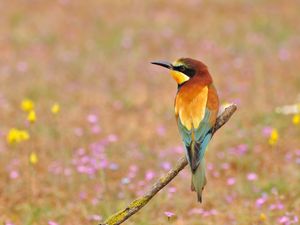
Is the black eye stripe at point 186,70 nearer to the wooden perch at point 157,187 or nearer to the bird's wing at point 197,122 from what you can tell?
the bird's wing at point 197,122

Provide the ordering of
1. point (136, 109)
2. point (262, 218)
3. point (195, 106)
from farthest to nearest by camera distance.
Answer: point (136, 109) → point (262, 218) → point (195, 106)

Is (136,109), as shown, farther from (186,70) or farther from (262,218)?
(186,70)

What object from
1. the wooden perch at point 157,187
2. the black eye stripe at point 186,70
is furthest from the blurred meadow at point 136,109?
the black eye stripe at point 186,70

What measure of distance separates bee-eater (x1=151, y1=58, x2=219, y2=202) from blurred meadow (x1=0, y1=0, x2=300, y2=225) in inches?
23.9

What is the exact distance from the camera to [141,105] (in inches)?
466

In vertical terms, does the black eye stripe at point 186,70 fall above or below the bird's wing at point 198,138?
above

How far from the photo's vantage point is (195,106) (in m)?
4.38

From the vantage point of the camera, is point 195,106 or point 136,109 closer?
point 195,106

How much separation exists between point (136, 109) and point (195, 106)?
287 inches

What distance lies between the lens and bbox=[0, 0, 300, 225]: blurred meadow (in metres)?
7.29

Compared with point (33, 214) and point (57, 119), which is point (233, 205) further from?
point (57, 119)

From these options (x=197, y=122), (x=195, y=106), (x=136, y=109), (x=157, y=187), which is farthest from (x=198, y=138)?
(x=136, y=109)

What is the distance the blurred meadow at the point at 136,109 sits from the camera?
7.29 metres

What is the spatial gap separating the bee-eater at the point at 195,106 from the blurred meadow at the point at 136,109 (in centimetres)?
61
